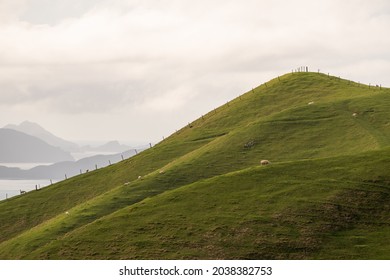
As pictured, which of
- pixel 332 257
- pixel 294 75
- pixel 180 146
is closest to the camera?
pixel 332 257

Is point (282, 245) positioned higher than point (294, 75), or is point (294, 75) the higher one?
point (294, 75)

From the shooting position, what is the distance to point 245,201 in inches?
3499

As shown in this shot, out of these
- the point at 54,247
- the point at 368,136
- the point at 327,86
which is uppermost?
the point at 327,86

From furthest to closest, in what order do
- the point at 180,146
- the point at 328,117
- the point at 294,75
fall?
1. the point at 294,75
2. the point at 180,146
3. the point at 328,117

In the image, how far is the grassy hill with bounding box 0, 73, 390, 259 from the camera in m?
77.7

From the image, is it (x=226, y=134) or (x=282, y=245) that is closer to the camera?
(x=282, y=245)

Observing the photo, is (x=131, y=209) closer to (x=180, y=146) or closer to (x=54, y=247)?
(x=54, y=247)

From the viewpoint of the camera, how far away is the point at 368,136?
12100 cm

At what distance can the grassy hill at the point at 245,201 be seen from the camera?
77688 mm

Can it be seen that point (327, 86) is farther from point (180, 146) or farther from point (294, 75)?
point (180, 146)

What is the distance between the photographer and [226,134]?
Result: 484 feet

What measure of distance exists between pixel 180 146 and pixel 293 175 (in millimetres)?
58871
